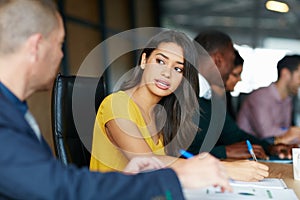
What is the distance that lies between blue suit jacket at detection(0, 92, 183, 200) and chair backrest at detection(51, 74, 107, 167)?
2.75 ft

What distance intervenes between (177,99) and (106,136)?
0.41 meters

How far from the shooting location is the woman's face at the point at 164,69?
60.5 inches

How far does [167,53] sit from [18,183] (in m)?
1.01

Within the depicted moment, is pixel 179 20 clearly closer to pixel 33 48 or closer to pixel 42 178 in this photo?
pixel 33 48

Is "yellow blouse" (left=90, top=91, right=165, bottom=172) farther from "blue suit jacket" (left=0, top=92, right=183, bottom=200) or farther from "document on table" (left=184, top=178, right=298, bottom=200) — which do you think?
"blue suit jacket" (left=0, top=92, right=183, bottom=200)

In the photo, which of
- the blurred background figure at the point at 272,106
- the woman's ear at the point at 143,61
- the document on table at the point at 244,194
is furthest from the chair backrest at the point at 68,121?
the blurred background figure at the point at 272,106

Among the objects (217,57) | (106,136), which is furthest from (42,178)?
(217,57)

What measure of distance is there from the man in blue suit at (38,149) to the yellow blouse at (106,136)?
683 mm

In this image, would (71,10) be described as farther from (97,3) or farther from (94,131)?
(94,131)

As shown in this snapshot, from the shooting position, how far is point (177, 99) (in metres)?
1.71

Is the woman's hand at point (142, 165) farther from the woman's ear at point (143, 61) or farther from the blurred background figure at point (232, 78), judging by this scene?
the blurred background figure at point (232, 78)

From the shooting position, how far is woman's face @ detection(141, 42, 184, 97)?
1.54m

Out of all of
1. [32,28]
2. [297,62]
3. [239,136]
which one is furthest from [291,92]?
[32,28]

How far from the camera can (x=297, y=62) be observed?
10.5 feet
